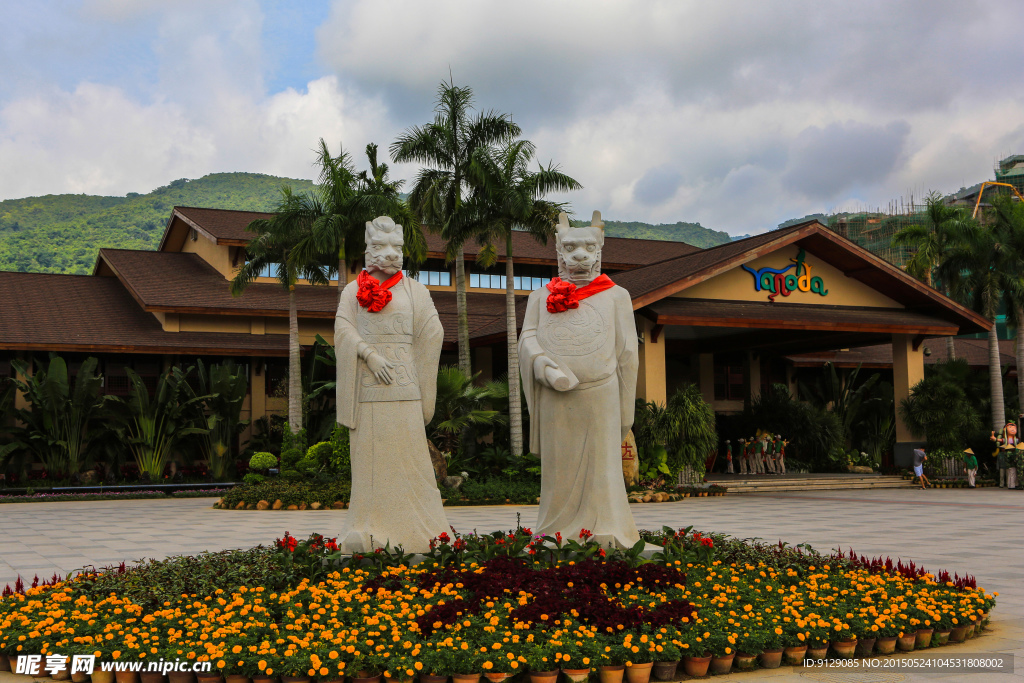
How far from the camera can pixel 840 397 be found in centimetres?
2623

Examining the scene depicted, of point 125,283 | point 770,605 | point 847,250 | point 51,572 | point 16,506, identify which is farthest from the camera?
point 125,283

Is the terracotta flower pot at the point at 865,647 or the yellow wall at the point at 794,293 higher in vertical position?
the yellow wall at the point at 794,293

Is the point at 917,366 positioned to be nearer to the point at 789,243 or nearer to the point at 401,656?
the point at 789,243

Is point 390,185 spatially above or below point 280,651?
above

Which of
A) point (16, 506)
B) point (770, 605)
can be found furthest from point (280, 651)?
point (16, 506)

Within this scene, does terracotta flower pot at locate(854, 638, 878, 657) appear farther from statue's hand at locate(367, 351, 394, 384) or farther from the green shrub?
the green shrub

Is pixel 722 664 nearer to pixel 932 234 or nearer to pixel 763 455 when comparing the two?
pixel 763 455

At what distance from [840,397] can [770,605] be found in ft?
71.5

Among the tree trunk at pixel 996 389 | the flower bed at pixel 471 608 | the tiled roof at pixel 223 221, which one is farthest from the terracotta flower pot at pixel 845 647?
the tiled roof at pixel 223 221

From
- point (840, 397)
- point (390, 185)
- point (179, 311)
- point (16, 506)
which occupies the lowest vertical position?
point (16, 506)

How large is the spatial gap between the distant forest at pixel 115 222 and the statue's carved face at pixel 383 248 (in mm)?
40081

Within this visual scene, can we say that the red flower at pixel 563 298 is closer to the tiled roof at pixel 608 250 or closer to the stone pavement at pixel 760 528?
the stone pavement at pixel 760 528

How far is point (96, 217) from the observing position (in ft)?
A: 242

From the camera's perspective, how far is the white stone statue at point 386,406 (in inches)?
299
